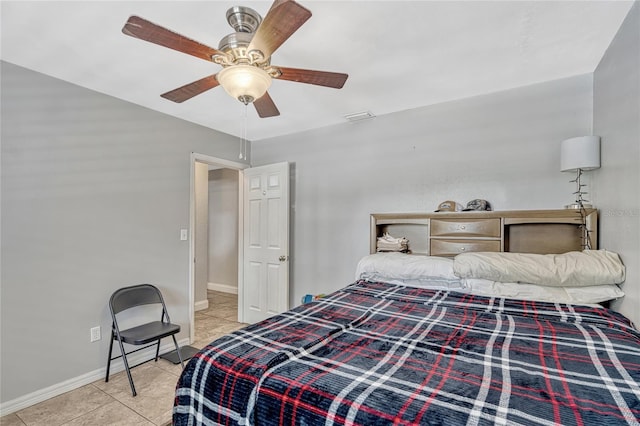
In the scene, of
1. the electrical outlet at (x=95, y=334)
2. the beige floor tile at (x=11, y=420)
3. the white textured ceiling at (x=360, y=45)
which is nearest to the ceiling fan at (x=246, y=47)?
the white textured ceiling at (x=360, y=45)

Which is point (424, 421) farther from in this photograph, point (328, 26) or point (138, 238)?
point (138, 238)

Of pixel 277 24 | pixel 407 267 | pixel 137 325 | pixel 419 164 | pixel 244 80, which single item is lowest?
pixel 137 325

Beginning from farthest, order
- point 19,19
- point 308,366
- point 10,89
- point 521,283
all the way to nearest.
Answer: point 10,89
point 521,283
point 19,19
point 308,366

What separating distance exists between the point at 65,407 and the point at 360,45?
3.31m

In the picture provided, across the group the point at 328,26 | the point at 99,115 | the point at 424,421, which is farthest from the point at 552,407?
the point at 99,115

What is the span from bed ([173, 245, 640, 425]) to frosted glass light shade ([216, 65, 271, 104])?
1.20 metres

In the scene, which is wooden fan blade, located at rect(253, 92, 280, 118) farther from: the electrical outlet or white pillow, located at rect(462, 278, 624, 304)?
the electrical outlet

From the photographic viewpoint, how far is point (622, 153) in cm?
177

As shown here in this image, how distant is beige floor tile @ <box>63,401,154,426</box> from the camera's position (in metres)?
2.04

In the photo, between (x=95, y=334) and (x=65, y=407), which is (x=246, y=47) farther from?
(x=65, y=407)

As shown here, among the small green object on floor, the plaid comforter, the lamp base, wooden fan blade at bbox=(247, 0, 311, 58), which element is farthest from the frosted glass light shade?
the small green object on floor

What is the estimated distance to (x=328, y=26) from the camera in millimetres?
1805

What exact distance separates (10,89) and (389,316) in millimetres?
3057

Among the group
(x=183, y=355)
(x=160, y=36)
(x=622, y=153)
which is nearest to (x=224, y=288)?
(x=183, y=355)
